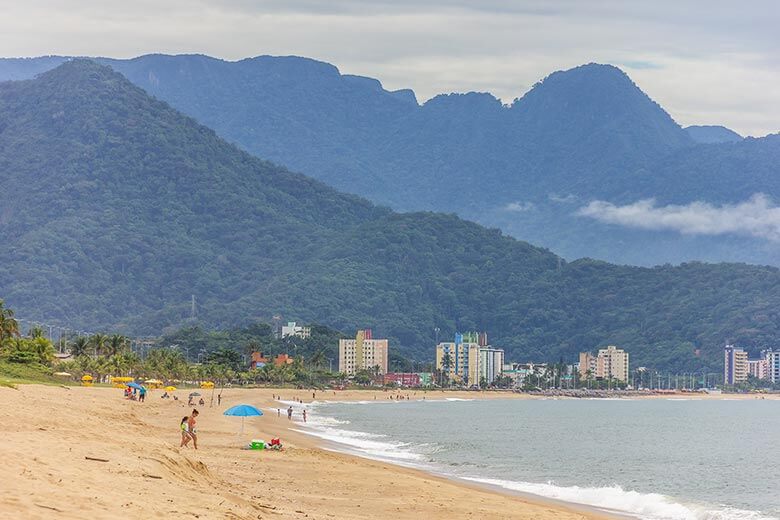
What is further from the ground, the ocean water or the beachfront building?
the beachfront building

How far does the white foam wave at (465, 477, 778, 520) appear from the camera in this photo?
34875 millimetres

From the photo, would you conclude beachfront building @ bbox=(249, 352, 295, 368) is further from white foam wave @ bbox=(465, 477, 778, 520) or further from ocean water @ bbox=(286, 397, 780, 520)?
white foam wave @ bbox=(465, 477, 778, 520)

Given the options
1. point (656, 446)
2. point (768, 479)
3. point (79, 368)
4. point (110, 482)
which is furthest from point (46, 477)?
point (79, 368)

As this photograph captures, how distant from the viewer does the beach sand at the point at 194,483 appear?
17078mm

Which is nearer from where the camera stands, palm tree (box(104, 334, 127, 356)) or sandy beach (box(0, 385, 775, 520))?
sandy beach (box(0, 385, 775, 520))

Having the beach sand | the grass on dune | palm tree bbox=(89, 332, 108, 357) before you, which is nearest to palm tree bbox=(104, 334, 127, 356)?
palm tree bbox=(89, 332, 108, 357)

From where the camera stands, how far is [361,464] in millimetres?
42781

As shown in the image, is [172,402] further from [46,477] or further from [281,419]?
[46,477]

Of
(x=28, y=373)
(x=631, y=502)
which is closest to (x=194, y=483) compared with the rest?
(x=631, y=502)

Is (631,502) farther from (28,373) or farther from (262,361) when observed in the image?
(262,361)

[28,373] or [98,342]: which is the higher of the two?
[98,342]

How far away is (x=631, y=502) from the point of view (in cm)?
3744

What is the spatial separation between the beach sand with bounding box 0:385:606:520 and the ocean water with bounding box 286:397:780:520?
3.82m

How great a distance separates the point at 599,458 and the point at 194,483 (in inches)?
1663
